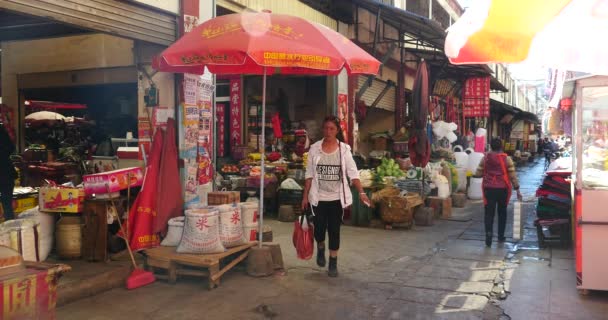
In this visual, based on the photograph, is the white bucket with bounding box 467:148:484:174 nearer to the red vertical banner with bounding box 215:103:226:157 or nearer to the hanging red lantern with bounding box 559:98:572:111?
the red vertical banner with bounding box 215:103:226:157

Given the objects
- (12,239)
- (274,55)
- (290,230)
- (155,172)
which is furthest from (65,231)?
(290,230)

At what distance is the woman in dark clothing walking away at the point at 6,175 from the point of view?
7.10m

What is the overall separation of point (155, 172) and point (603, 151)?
4992 millimetres

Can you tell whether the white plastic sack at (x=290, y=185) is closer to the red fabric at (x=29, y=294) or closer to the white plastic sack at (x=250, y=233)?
the white plastic sack at (x=250, y=233)

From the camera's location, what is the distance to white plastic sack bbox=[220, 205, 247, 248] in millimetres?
5699

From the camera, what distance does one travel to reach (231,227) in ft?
18.9

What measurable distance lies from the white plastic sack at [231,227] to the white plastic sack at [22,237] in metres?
1.87

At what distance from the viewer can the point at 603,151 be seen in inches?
206

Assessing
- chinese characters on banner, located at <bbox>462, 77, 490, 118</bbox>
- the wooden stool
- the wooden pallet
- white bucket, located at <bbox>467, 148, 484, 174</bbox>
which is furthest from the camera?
chinese characters on banner, located at <bbox>462, 77, 490, 118</bbox>

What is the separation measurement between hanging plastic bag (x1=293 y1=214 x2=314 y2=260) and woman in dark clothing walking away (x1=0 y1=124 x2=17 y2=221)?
4.26m

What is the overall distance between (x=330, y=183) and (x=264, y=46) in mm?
1725

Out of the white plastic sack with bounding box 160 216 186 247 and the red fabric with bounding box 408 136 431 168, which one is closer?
A: the white plastic sack with bounding box 160 216 186 247

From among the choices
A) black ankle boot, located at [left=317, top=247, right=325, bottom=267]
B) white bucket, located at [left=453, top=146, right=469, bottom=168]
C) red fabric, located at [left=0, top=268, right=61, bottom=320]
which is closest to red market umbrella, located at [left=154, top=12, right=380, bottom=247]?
black ankle boot, located at [left=317, top=247, right=325, bottom=267]

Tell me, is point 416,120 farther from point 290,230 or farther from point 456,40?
point 456,40
